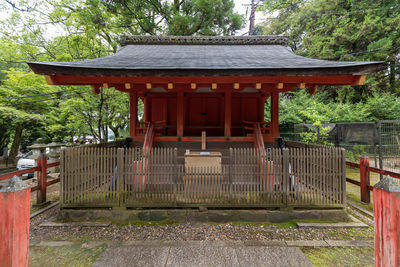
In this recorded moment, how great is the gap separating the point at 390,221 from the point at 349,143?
9820 mm

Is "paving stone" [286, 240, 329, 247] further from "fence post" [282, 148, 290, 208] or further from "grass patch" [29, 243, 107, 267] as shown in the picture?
"grass patch" [29, 243, 107, 267]

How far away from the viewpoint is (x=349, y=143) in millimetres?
9250

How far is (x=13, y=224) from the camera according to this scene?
160 cm

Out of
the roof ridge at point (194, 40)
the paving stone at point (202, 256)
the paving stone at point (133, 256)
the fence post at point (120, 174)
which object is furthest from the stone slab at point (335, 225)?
the roof ridge at point (194, 40)

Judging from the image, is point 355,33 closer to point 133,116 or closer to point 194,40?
point 194,40

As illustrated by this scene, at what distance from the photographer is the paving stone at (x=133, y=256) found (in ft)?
8.70

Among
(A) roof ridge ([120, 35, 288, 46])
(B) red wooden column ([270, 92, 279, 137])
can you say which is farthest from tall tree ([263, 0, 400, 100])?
(B) red wooden column ([270, 92, 279, 137])

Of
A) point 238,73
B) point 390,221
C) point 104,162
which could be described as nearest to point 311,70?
point 238,73

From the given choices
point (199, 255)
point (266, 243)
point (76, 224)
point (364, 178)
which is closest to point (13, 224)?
point (199, 255)

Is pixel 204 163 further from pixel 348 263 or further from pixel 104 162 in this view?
pixel 348 263

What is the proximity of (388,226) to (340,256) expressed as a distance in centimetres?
167

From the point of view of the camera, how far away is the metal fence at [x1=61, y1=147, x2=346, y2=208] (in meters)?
3.83

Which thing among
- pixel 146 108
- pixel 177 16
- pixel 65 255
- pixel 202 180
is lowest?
pixel 65 255

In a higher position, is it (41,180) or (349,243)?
(41,180)
